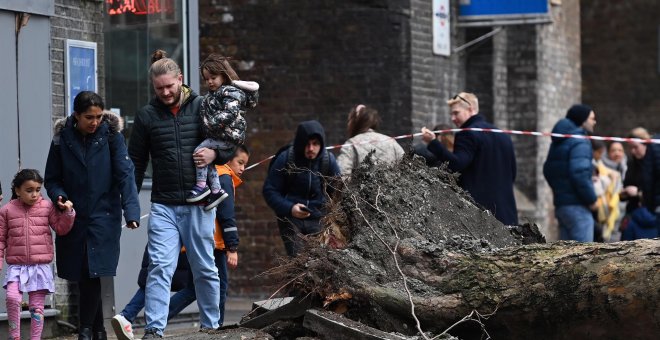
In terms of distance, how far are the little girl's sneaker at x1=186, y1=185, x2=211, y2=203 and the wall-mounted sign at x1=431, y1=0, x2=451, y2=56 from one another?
8427 millimetres

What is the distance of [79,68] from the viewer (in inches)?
477

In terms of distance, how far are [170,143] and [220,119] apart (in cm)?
36

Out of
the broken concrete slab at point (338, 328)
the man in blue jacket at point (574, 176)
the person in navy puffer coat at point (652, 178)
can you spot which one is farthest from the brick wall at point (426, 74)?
the broken concrete slab at point (338, 328)

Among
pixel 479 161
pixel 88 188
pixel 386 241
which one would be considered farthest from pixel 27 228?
pixel 479 161

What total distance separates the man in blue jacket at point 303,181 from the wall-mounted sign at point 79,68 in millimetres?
1561

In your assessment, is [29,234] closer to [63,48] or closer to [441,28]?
[63,48]

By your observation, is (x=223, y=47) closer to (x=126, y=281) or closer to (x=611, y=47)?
(x=126, y=281)

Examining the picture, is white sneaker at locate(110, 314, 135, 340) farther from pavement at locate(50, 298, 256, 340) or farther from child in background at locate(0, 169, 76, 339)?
child in background at locate(0, 169, 76, 339)

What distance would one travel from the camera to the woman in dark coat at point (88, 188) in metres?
10.1

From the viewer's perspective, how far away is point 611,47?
29750 mm

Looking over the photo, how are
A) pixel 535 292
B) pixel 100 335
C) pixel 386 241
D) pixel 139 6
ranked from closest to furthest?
pixel 535 292, pixel 386 241, pixel 100 335, pixel 139 6

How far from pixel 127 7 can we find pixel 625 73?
59.1ft

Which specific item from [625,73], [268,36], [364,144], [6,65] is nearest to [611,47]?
[625,73]

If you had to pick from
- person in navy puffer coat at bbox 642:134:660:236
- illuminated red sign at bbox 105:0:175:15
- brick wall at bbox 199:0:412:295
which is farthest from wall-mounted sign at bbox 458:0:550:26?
illuminated red sign at bbox 105:0:175:15
